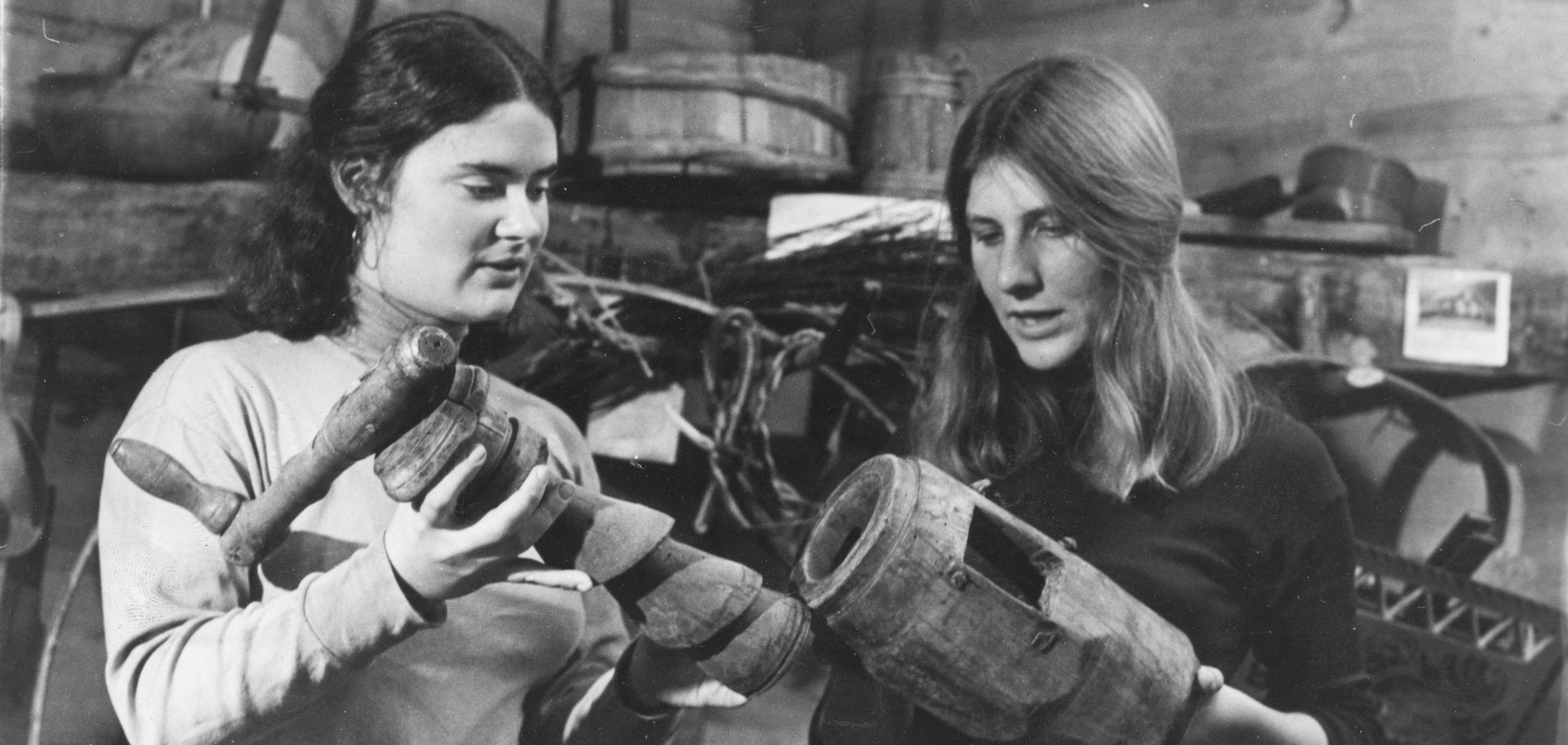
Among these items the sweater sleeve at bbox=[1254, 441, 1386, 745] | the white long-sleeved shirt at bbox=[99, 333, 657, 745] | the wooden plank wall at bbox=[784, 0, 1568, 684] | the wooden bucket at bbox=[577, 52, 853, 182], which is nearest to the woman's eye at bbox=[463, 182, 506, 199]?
the white long-sleeved shirt at bbox=[99, 333, 657, 745]

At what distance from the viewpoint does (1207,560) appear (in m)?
1.72

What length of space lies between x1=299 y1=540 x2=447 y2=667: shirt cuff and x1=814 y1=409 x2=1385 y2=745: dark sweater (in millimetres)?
638

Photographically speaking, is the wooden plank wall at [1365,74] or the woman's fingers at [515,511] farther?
the wooden plank wall at [1365,74]

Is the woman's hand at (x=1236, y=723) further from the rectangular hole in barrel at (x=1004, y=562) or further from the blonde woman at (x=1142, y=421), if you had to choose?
the rectangular hole in barrel at (x=1004, y=562)

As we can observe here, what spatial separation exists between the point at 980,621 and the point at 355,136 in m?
0.93

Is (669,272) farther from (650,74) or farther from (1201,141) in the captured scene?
(1201,141)

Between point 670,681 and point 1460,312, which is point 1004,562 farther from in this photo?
point 1460,312

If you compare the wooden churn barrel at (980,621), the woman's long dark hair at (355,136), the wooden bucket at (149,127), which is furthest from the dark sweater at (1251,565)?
the wooden bucket at (149,127)

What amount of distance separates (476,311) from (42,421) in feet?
2.13

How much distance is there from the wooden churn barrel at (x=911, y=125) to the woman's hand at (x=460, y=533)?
0.83 m

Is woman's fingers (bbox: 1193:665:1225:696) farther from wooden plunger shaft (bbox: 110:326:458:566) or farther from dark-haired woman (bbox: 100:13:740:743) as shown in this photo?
wooden plunger shaft (bbox: 110:326:458:566)

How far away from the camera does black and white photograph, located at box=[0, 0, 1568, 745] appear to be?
145 centimetres

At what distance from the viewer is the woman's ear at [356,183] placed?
5.19 feet

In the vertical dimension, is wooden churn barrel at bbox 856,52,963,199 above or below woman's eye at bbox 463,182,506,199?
above
